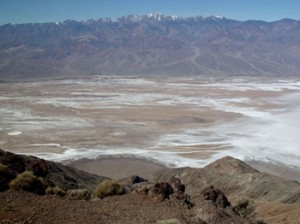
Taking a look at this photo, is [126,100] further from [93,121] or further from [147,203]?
[147,203]

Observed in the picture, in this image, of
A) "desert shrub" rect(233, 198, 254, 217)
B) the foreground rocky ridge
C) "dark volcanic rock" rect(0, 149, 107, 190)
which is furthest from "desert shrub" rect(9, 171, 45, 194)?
"desert shrub" rect(233, 198, 254, 217)

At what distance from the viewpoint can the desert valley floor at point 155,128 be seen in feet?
151

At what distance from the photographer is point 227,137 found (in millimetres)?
54250

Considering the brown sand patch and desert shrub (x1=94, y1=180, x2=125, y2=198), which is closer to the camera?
desert shrub (x1=94, y1=180, x2=125, y2=198)

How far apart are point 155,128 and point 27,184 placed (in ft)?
153

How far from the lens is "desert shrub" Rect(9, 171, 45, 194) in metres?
13.5

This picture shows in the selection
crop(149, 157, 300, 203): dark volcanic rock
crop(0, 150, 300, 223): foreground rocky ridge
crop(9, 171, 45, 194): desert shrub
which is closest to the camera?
crop(0, 150, 300, 223): foreground rocky ridge

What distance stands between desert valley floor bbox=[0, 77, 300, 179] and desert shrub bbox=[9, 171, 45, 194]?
91.5 ft

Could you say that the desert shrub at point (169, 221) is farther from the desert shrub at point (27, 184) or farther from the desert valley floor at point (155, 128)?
the desert valley floor at point (155, 128)

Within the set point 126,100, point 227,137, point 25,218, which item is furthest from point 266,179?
point 126,100

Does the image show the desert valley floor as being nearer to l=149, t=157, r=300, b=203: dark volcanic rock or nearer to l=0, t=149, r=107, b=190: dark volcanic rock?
l=149, t=157, r=300, b=203: dark volcanic rock

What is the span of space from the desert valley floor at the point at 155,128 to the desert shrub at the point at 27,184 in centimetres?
2789

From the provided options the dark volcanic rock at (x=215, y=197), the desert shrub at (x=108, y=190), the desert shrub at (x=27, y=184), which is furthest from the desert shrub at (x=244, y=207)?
the desert shrub at (x=27, y=184)

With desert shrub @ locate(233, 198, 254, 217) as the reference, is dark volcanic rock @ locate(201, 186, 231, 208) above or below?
above
